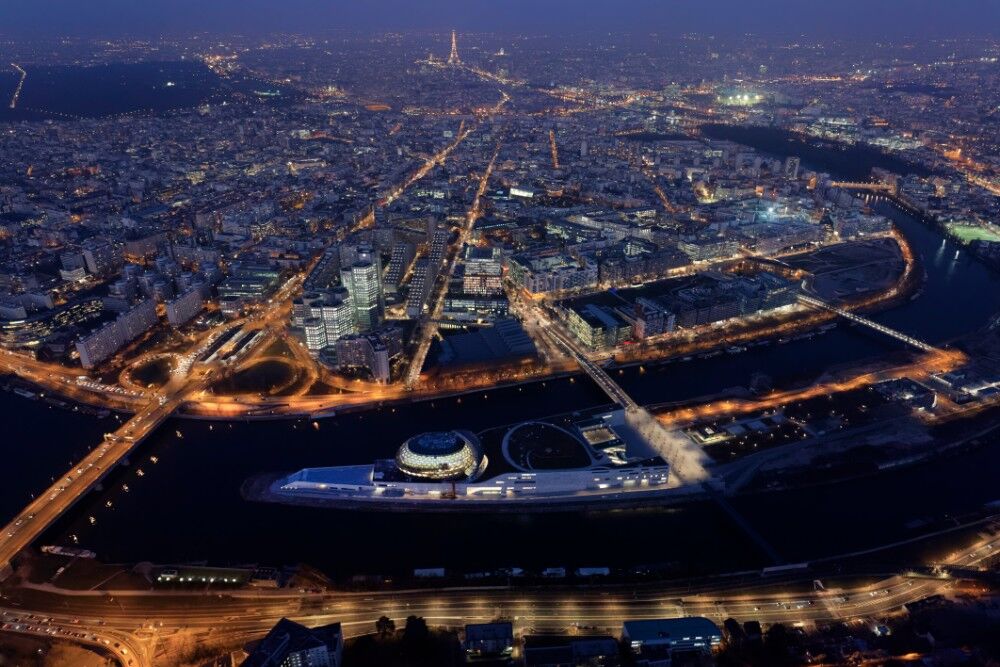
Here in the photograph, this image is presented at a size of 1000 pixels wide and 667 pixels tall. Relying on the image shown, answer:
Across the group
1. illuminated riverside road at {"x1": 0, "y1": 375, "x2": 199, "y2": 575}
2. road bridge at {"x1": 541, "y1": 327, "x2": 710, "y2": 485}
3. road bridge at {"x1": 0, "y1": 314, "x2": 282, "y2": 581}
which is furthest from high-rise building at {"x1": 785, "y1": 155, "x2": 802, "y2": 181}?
illuminated riverside road at {"x1": 0, "y1": 375, "x2": 199, "y2": 575}

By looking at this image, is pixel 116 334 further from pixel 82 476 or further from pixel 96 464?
pixel 82 476

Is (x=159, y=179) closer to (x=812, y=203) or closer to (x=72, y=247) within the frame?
(x=72, y=247)

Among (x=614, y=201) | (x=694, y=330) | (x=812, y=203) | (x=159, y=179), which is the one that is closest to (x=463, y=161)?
(x=614, y=201)

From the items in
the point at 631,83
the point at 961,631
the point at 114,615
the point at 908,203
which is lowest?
the point at 114,615

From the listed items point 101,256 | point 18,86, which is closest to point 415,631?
point 101,256

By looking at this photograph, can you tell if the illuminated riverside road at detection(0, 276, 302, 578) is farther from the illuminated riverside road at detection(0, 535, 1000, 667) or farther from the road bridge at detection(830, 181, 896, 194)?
the road bridge at detection(830, 181, 896, 194)

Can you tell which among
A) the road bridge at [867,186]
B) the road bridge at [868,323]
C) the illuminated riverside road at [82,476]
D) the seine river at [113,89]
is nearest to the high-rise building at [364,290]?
the illuminated riverside road at [82,476]
